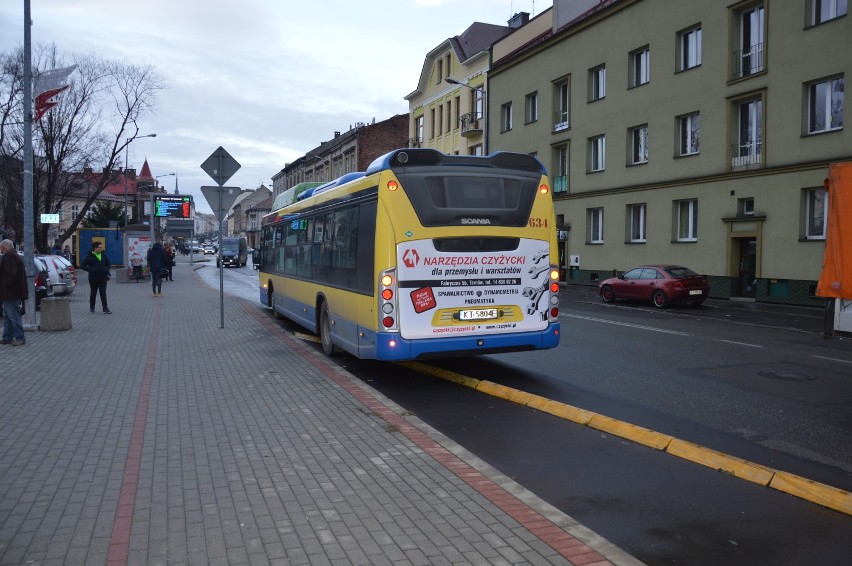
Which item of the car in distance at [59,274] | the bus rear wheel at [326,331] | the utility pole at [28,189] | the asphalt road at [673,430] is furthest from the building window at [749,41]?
the car in distance at [59,274]

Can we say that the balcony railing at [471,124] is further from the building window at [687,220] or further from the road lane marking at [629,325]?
the road lane marking at [629,325]

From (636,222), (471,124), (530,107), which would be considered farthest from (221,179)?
(471,124)

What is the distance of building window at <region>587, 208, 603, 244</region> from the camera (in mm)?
34219

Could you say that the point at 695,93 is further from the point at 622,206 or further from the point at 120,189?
the point at 120,189

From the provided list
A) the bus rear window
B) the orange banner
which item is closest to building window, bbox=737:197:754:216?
the orange banner

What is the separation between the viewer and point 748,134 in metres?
25.5

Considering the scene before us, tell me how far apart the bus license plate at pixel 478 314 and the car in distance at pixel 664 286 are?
576 inches

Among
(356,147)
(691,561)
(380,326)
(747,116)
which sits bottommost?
(691,561)

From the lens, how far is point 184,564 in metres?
3.87

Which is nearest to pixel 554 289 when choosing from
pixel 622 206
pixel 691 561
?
pixel 691 561

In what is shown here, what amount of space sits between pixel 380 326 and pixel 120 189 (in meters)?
126

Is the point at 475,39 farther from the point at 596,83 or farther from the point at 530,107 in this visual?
the point at 596,83

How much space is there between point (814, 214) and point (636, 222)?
357 inches

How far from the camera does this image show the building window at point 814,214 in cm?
2264
